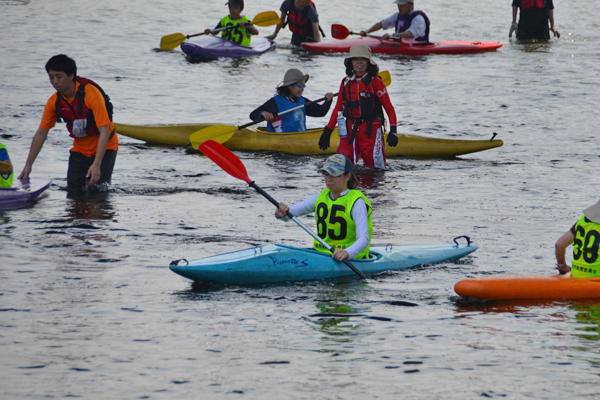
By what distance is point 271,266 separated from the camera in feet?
17.7

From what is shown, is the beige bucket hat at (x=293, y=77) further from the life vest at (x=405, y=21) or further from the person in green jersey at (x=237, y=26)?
the life vest at (x=405, y=21)

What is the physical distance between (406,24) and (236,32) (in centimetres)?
383

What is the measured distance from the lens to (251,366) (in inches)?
164

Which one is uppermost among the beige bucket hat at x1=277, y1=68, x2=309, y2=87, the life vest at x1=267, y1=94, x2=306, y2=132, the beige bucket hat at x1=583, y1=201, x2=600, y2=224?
the beige bucket hat at x1=277, y1=68, x2=309, y2=87

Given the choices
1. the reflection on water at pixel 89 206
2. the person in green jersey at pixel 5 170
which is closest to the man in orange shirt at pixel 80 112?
the person in green jersey at pixel 5 170

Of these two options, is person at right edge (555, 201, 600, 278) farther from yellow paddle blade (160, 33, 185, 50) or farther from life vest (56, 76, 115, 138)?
yellow paddle blade (160, 33, 185, 50)

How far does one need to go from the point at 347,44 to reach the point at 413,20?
2241 mm

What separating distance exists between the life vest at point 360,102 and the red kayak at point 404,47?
31.6 feet

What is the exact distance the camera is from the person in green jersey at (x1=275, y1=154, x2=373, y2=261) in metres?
5.36

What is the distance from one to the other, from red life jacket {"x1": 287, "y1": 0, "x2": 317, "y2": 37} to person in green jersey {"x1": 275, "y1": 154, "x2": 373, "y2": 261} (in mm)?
13210

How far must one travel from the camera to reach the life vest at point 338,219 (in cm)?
546

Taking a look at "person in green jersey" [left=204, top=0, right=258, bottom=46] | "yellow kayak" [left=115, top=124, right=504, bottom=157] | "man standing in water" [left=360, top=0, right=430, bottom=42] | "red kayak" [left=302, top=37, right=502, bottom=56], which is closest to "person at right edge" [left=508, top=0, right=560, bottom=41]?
"red kayak" [left=302, top=37, right=502, bottom=56]

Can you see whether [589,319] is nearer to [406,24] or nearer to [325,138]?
[325,138]

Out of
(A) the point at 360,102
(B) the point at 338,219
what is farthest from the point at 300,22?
(B) the point at 338,219
